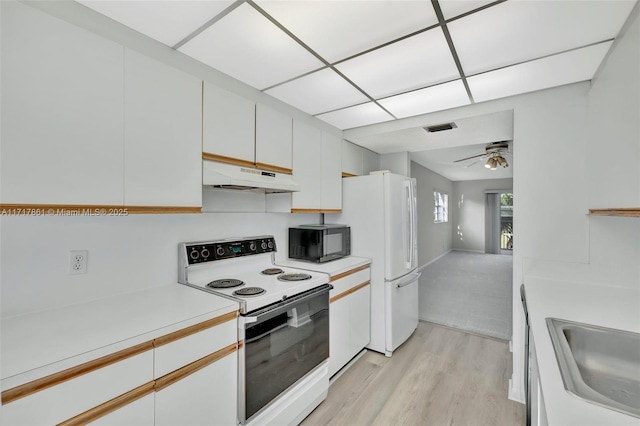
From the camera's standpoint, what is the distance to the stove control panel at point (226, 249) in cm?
192

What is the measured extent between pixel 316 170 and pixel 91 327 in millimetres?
1951

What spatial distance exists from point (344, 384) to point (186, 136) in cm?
223

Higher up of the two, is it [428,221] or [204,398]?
[428,221]

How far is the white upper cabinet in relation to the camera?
2.44 meters

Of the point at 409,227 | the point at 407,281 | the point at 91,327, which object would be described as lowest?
the point at 407,281

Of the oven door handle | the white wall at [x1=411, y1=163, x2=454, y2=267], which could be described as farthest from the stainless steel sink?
the white wall at [x1=411, y1=163, x2=454, y2=267]

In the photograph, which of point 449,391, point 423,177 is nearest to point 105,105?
point 449,391

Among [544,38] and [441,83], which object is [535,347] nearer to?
[544,38]

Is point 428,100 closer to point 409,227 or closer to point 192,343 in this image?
point 409,227

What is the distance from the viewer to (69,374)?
0.97 m

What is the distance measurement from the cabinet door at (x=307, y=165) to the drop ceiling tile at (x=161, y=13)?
1111mm

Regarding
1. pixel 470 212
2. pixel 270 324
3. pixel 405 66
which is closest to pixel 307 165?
pixel 405 66

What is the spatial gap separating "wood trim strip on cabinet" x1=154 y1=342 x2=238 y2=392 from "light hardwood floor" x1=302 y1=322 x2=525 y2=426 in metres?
0.89

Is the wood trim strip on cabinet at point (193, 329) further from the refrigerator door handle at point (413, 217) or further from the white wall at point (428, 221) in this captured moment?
the white wall at point (428, 221)
